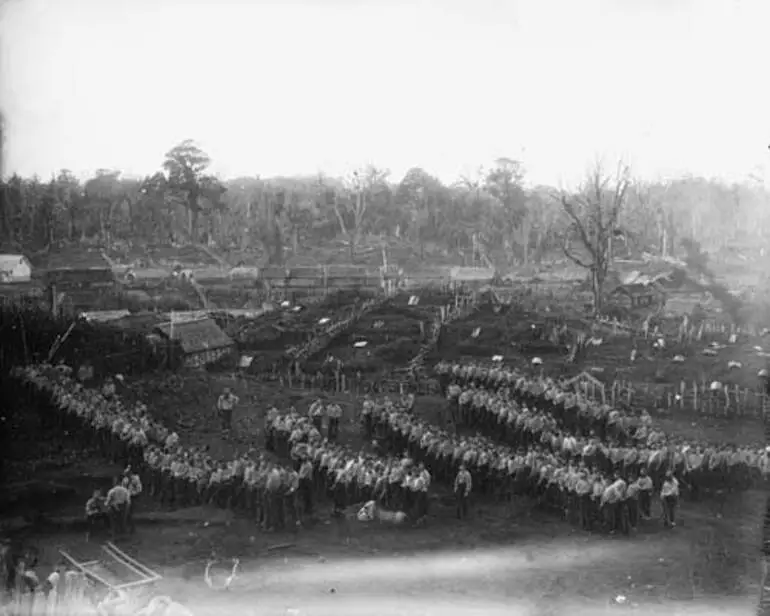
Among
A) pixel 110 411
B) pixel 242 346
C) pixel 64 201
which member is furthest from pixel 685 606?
pixel 64 201

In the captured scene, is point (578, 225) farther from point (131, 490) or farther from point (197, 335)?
point (131, 490)

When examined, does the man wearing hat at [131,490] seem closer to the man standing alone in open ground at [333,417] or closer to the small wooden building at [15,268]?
the man standing alone in open ground at [333,417]

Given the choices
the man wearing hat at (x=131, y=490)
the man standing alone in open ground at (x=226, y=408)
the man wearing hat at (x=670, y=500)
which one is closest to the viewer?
the man wearing hat at (x=670, y=500)

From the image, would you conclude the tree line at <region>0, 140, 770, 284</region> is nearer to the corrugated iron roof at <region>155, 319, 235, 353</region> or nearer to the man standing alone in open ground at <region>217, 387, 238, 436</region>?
the corrugated iron roof at <region>155, 319, 235, 353</region>

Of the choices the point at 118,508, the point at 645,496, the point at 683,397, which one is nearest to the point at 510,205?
the point at 683,397

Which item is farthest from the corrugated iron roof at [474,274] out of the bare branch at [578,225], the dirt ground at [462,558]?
the dirt ground at [462,558]

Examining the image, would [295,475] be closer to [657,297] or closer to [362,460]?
[362,460]
